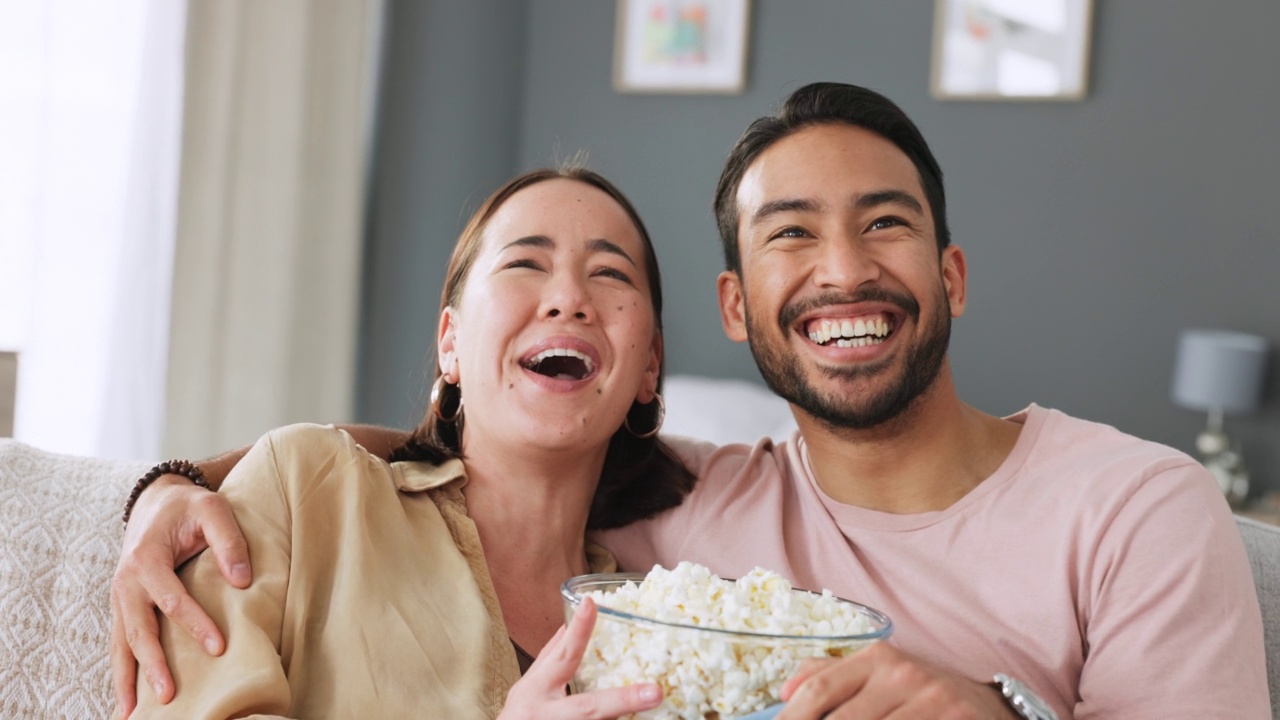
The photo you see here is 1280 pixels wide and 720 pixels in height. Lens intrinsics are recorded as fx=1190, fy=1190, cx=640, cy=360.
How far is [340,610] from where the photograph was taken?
4.42 ft

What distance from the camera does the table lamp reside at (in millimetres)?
3643

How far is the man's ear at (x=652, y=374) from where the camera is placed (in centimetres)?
175

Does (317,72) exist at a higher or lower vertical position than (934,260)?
higher

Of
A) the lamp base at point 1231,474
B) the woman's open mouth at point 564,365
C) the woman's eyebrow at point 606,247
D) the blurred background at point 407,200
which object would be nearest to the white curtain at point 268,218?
the blurred background at point 407,200

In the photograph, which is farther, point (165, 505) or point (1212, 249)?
point (1212, 249)

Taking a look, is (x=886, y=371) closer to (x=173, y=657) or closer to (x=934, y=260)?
(x=934, y=260)

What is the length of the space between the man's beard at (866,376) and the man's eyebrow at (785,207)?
137 mm

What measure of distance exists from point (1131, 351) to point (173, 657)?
3485 millimetres

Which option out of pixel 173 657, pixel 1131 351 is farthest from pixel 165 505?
pixel 1131 351

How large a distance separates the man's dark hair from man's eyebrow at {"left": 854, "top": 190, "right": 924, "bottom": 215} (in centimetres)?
7

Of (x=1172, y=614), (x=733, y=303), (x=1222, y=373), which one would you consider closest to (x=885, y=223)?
(x=733, y=303)

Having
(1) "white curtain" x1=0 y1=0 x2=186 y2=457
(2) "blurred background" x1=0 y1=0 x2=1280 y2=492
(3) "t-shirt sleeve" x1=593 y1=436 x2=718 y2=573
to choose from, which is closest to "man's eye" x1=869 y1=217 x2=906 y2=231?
(3) "t-shirt sleeve" x1=593 y1=436 x2=718 y2=573

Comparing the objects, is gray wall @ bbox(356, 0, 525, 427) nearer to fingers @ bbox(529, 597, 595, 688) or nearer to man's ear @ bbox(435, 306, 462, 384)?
man's ear @ bbox(435, 306, 462, 384)

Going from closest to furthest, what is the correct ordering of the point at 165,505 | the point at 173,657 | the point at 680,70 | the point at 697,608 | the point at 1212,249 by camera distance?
the point at 697,608
the point at 173,657
the point at 165,505
the point at 1212,249
the point at 680,70
